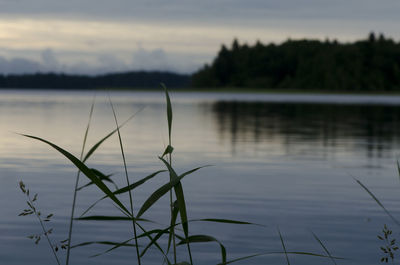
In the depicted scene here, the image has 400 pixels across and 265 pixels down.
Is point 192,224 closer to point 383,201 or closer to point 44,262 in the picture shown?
point 44,262

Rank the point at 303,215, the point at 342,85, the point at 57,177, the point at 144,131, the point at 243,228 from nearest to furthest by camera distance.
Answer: the point at 243,228 < the point at 303,215 < the point at 57,177 < the point at 144,131 < the point at 342,85

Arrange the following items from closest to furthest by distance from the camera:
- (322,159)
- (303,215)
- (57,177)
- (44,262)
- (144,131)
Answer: (44,262)
(303,215)
(57,177)
(322,159)
(144,131)

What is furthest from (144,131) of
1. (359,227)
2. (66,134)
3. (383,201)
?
(359,227)

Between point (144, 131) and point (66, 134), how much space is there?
4.10m

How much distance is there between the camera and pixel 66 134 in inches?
1062

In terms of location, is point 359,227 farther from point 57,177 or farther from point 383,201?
point 57,177

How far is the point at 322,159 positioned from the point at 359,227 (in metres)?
9.39

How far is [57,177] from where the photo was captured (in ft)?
46.5

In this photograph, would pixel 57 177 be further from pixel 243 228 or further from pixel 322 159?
pixel 322 159

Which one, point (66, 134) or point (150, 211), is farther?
point (66, 134)

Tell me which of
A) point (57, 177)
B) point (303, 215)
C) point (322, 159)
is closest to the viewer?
point (303, 215)

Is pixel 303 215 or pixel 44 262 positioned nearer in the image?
pixel 44 262

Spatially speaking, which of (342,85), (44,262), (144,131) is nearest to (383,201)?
(44,262)

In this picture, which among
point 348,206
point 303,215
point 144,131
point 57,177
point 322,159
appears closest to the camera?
point 303,215
